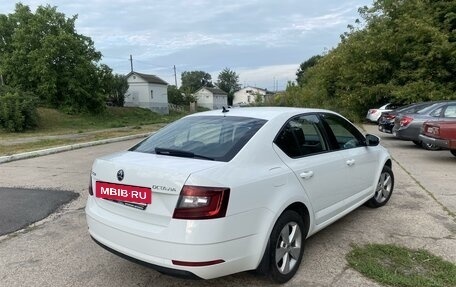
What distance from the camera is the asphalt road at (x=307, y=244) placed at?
3709 mm

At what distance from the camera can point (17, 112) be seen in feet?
78.4

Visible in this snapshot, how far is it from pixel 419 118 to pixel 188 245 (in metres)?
11.3

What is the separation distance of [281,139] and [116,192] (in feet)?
5.08

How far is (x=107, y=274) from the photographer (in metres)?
3.84

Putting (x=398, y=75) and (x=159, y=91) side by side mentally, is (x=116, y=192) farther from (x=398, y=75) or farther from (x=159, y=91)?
(x=159, y=91)

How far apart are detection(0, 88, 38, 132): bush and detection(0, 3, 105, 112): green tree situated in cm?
→ 892

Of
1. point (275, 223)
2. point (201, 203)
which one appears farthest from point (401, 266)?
point (201, 203)

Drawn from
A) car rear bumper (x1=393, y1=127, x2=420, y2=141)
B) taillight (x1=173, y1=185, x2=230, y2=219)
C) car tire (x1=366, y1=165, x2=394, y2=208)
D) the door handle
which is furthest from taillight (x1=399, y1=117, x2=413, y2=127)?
Answer: taillight (x1=173, y1=185, x2=230, y2=219)

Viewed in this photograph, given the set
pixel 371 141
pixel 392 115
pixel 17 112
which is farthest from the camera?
pixel 17 112

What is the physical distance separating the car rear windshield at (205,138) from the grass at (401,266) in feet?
5.51

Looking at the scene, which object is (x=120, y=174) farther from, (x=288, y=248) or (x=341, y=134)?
(x=341, y=134)

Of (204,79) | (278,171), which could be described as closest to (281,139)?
(278,171)

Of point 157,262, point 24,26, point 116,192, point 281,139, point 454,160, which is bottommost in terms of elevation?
point 454,160

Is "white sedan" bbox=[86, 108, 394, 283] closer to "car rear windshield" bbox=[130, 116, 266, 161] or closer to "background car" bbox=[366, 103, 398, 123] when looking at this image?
"car rear windshield" bbox=[130, 116, 266, 161]
